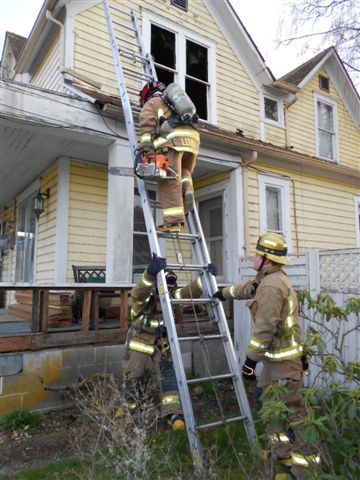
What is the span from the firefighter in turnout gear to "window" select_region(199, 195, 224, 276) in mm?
4709

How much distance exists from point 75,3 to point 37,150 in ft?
8.43

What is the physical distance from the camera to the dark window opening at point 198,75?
8312 millimetres

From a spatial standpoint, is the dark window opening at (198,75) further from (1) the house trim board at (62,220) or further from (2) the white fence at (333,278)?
(2) the white fence at (333,278)

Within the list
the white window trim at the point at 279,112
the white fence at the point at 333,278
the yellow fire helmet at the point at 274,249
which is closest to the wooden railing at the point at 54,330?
the white fence at the point at 333,278

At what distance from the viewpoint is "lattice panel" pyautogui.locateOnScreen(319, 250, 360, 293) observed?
4914 mm

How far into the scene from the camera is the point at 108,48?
23.3 feet

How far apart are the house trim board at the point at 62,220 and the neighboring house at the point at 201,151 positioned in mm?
19

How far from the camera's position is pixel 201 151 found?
7.20 meters

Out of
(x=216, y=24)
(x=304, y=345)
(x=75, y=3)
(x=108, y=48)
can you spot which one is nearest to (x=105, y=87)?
(x=108, y=48)

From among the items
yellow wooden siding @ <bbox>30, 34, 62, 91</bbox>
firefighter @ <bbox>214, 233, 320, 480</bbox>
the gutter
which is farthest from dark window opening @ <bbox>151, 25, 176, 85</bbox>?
firefighter @ <bbox>214, 233, 320, 480</bbox>

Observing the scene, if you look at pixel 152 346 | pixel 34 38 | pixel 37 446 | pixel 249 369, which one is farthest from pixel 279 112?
pixel 37 446

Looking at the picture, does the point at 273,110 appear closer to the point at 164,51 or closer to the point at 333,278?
the point at 164,51

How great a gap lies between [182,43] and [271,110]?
2.86 metres

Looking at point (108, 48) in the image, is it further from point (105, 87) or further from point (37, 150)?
point (37, 150)
